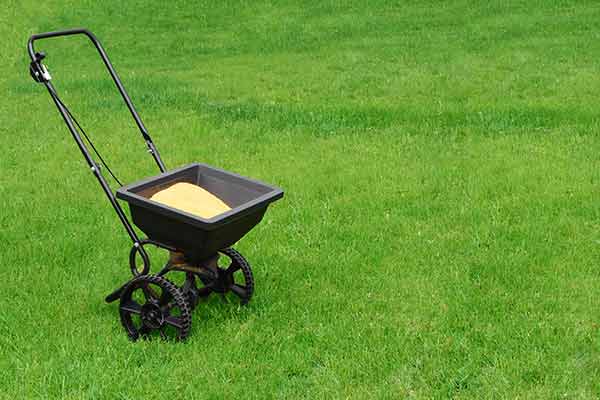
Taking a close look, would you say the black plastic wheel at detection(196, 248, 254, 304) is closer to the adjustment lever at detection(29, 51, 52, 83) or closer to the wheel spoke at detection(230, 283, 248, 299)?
the wheel spoke at detection(230, 283, 248, 299)

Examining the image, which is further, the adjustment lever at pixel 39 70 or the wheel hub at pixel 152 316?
the adjustment lever at pixel 39 70

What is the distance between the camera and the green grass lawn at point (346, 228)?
16.5 feet

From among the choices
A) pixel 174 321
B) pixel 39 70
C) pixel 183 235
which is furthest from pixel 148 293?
pixel 39 70

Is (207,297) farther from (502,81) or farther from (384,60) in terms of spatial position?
(384,60)

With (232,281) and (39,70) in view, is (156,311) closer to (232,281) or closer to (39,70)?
(232,281)

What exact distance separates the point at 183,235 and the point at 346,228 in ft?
7.73

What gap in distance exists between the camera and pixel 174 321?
5336 millimetres

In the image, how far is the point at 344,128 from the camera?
10477mm

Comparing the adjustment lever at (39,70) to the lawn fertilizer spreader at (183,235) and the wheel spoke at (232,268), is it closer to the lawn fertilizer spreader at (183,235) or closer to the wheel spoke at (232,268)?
the lawn fertilizer spreader at (183,235)

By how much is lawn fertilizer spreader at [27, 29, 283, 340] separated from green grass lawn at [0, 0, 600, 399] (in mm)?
166

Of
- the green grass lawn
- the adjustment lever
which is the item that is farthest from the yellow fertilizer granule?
the adjustment lever

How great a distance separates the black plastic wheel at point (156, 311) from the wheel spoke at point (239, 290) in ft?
1.67

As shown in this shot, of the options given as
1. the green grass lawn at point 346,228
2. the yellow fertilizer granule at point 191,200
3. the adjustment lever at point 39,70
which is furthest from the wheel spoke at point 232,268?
the adjustment lever at point 39,70

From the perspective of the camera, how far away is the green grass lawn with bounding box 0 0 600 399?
5035 millimetres
